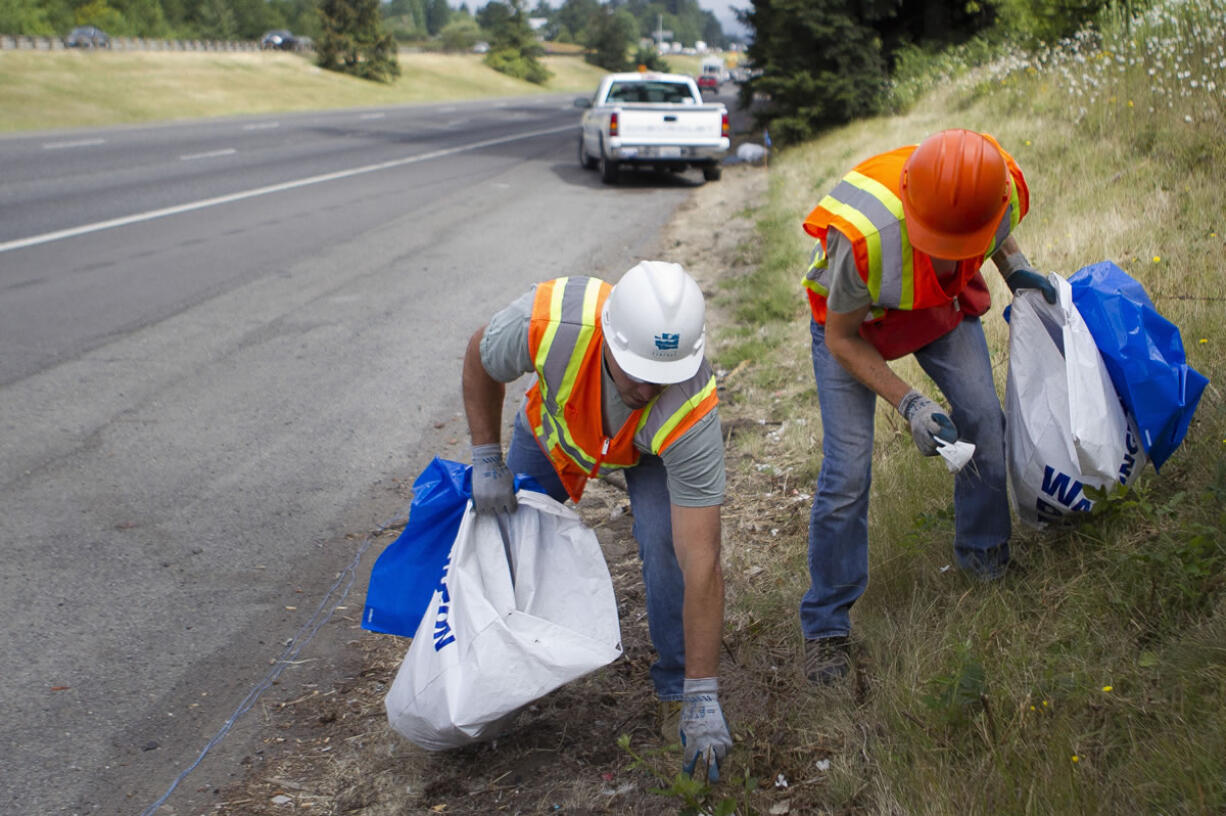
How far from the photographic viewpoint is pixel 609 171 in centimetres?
1573

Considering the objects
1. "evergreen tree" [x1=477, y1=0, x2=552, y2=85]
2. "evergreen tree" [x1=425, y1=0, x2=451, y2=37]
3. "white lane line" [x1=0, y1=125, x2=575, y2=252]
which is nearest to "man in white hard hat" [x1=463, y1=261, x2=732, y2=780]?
"white lane line" [x1=0, y1=125, x2=575, y2=252]

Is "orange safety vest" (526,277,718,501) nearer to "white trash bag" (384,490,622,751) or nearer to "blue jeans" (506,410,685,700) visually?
"blue jeans" (506,410,685,700)

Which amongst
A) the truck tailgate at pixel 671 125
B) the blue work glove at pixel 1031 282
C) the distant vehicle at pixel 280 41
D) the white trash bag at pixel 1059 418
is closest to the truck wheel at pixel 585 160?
the truck tailgate at pixel 671 125

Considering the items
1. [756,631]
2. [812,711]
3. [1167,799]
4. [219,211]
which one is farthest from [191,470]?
[219,211]

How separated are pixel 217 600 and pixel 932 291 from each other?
2.64m

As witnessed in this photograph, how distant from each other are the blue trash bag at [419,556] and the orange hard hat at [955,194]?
1329mm

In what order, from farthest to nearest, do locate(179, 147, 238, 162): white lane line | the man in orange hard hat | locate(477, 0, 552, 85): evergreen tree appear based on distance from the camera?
locate(477, 0, 552, 85): evergreen tree < locate(179, 147, 238, 162): white lane line < the man in orange hard hat

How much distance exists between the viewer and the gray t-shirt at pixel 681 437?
271 cm

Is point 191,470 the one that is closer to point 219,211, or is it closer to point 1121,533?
point 1121,533

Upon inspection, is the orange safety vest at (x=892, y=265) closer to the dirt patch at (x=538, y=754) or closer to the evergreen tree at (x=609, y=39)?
the dirt patch at (x=538, y=754)

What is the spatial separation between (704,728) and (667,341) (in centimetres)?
96

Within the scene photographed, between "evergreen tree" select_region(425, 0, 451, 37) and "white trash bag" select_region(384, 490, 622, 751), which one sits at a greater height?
"white trash bag" select_region(384, 490, 622, 751)

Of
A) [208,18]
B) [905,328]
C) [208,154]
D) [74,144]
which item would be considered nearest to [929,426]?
[905,328]

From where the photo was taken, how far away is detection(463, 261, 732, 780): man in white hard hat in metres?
2.59
